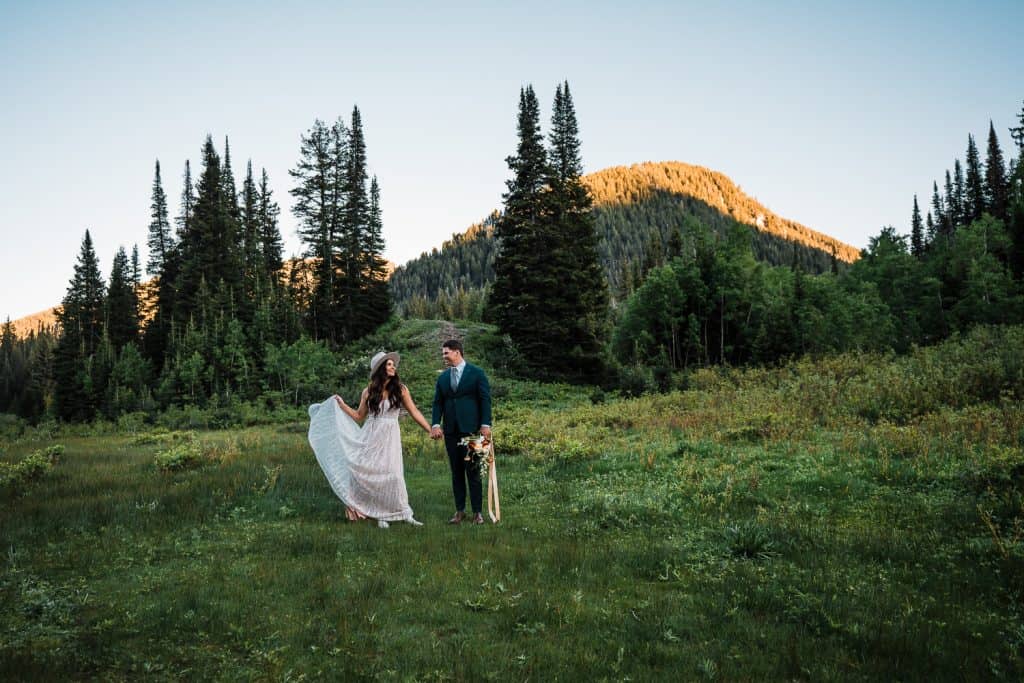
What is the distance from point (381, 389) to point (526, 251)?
27.4 meters

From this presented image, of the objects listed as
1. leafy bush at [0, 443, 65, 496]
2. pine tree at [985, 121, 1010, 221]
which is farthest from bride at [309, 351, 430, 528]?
pine tree at [985, 121, 1010, 221]

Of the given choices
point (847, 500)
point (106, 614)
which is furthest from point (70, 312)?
point (847, 500)

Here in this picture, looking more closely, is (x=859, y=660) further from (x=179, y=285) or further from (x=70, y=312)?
(x=70, y=312)

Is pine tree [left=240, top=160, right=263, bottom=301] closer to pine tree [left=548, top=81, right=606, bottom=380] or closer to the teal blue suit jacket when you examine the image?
pine tree [left=548, top=81, right=606, bottom=380]

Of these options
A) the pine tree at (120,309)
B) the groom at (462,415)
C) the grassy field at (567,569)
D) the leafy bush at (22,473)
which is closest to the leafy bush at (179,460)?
the grassy field at (567,569)

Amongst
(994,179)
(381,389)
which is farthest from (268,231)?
(994,179)

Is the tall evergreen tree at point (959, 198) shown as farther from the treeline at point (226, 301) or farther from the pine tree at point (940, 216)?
the treeline at point (226, 301)

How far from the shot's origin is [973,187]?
83.8 metres

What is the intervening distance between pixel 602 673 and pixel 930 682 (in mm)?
2229

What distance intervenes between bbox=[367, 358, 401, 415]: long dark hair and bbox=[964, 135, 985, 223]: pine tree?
97.1 metres

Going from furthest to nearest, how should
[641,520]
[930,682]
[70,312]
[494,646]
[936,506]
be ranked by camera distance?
[70,312], [641,520], [936,506], [494,646], [930,682]

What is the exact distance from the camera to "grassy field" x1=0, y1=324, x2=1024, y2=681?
4.38m

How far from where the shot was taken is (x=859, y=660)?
169 inches

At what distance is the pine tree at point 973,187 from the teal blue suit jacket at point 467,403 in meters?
96.3
